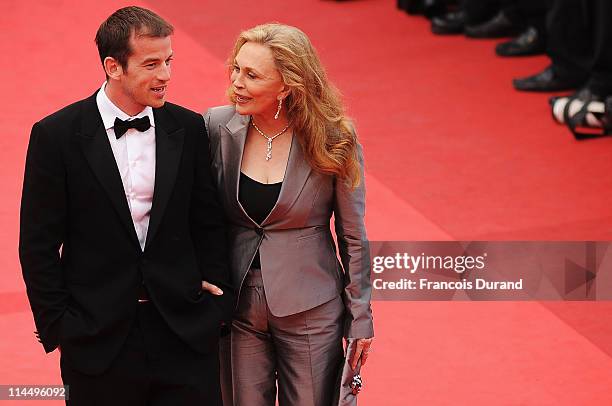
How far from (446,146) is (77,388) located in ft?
15.8

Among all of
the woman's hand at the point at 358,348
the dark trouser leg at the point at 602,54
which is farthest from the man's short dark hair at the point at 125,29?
the dark trouser leg at the point at 602,54

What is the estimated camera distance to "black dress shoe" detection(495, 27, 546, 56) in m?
9.81

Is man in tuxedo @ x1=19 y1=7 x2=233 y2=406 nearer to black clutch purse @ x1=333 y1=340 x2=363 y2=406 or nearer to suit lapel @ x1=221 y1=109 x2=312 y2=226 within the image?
suit lapel @ x1=221 y1=109 x2=312 y2=226

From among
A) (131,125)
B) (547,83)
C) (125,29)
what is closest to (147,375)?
(131,125)

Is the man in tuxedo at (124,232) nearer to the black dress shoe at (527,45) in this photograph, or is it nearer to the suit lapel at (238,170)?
the suit lapel at (238,170)

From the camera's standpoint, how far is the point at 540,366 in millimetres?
5379

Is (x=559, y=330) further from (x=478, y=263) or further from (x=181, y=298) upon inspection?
(x=181, y=298)

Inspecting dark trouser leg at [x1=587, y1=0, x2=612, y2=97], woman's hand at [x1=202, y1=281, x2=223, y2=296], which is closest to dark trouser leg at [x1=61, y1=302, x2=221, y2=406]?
woman's hand at [x1=202, y1=281, x2=223, y2=296]

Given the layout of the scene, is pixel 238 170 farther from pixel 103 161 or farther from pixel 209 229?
pixel 103 161

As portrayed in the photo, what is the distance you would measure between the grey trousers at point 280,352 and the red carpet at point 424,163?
1212mm

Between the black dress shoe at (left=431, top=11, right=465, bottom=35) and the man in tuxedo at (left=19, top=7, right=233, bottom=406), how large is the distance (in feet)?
23.6

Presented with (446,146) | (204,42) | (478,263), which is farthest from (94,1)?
(478,263)

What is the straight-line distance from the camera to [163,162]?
351cm

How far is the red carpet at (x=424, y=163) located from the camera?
5.35 metres
